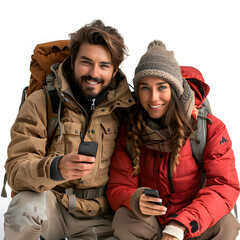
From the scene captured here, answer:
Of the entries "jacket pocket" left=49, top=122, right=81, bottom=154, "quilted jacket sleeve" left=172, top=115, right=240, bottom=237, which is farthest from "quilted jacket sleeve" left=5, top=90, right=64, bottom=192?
"quilted jacket sleeve" left=172, top=115, right=240, bottom=237

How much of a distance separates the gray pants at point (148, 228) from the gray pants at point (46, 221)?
238 millimetres

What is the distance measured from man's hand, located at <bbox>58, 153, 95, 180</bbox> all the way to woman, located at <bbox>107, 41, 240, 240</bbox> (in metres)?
0.52

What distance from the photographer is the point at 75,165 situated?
2.84 metres

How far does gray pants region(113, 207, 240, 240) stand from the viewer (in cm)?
316

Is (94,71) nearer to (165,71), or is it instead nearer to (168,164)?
(165,71)

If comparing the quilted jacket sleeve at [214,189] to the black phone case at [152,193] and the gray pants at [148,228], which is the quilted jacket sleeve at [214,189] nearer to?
the gray pants at [148,228]

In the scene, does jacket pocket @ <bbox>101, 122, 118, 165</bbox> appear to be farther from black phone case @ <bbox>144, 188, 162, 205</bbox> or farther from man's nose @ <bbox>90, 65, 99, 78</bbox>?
black phone case @ <bbox>144, 188, 162, 205</bbox>

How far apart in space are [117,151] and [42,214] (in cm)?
79

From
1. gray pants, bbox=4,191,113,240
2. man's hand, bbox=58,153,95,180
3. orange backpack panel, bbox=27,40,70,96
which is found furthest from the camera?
orange backpack panel, bbox=27,40,70,96

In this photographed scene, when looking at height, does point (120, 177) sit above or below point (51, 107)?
below

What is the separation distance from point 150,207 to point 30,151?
98cm

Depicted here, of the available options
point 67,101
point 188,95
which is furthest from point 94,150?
point 188,95

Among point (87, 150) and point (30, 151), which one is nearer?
point (87, 150)

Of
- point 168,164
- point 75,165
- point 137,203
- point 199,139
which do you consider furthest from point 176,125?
point 75,165
